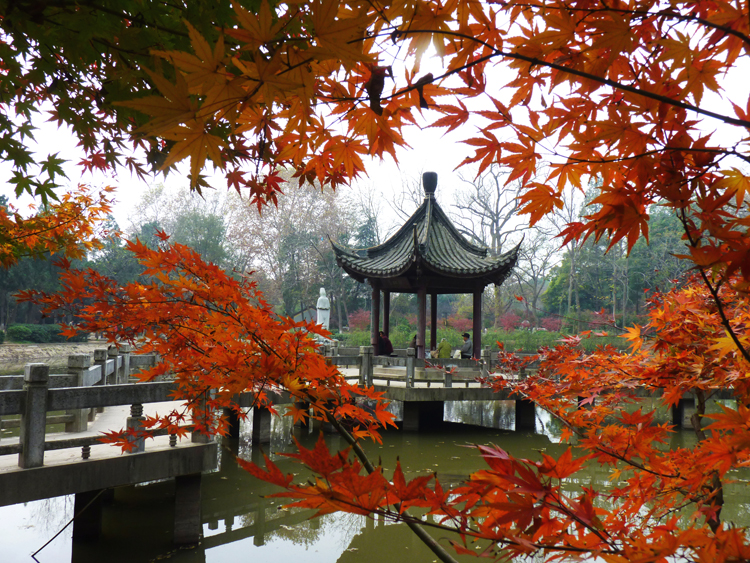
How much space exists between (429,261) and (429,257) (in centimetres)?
16

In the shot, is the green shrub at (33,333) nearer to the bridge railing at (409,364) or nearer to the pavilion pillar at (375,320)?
the pavilion pillar at (375,320)

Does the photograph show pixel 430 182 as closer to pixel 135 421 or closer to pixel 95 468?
pixel 135 421

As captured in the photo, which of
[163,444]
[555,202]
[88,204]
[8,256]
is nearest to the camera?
[555,202]

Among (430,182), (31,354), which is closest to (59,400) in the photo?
(430,182)

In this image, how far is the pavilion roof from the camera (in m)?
11.2

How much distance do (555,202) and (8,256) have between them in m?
4.60

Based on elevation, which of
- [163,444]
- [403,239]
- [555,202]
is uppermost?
[403,239]

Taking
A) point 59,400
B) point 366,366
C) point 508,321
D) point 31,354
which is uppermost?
point 508,321

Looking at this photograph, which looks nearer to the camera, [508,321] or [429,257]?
[429,257]

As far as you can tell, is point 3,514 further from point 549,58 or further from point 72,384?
point 549,58

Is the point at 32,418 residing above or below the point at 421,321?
below

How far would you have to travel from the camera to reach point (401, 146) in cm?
141

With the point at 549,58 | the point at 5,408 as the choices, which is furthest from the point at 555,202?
the point at 5,408

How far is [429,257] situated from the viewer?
11.3 m
